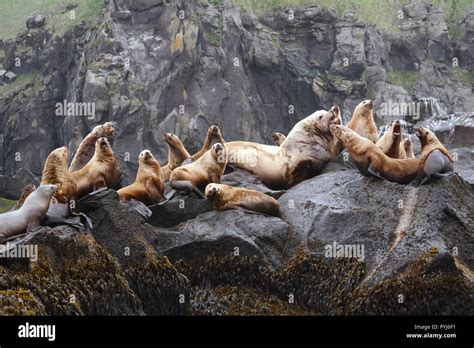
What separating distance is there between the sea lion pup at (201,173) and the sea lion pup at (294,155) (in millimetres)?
654

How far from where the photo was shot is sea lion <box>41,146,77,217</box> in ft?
33.9

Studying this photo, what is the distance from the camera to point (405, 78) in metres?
71.2

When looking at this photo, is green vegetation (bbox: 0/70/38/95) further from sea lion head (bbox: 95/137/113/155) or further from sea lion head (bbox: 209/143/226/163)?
sea lion head (bbox: 209/143/226/163)

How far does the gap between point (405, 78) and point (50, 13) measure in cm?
3067

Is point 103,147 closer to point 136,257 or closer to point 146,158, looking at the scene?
point 146,158

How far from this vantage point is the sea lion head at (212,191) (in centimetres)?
1146

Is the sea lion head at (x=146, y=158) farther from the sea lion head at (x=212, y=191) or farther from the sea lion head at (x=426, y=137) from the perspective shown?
the sea lion head at (x=426, y=137)

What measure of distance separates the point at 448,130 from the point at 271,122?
49172 mm

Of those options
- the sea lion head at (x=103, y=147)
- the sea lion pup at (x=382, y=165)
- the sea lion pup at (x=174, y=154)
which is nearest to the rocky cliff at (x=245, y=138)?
the sea lion pup at (x=382, y=165)

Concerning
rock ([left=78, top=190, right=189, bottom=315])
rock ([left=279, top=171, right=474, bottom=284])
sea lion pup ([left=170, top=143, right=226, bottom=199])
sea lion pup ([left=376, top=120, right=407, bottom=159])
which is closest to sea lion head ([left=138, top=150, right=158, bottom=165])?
sea lion pup ([left=170, top=143, right=226, bottom=199])

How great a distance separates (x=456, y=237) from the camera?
10414mm

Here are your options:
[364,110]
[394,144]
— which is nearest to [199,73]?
Answer: [364,110]

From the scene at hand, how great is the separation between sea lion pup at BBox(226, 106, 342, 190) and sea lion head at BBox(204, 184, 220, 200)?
1.72 metres
